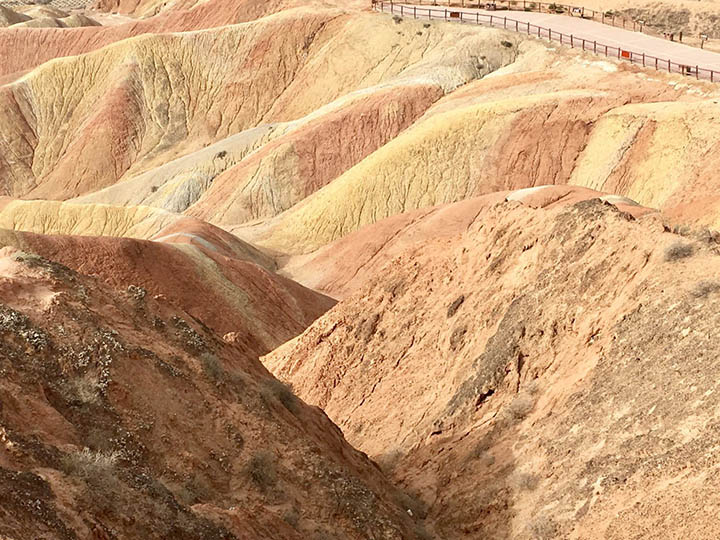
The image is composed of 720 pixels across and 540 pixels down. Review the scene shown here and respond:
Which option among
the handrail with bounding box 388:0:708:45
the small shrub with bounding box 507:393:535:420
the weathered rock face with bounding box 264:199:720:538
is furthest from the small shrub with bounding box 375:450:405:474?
the handrail with bounding box 388:0:708:45

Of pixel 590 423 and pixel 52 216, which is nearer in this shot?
pixel 590 423

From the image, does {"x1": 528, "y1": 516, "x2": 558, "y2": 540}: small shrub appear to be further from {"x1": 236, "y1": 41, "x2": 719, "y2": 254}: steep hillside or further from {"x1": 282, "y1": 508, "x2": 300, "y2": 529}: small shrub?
{"x1": 236, "y1": 41, "x2": 719, "y2": 254}: steep hillside

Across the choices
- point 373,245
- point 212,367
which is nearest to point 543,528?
point 212,367

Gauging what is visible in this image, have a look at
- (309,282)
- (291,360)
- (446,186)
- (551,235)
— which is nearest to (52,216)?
(309,282)

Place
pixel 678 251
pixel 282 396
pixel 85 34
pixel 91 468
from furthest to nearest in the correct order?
pixel 85 34 < pixel 678 251 < pixel 282 396 < pixel 91 468

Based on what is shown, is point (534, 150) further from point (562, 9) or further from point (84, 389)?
point (84, 389)

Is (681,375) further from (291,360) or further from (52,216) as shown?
(52,216)
